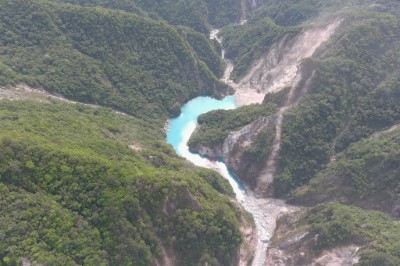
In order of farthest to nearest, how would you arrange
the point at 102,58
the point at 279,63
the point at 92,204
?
the point at 279,63, the point at 102,58, the point at 92,204

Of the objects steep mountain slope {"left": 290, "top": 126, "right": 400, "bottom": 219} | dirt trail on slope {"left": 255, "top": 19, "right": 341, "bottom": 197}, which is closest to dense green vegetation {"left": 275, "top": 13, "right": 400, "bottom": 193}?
dirt trail on slope {"left": 255, "top": 19, "right": 341, "bottom": 197}

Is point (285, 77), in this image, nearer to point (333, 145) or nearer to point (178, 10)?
point (333, 145)

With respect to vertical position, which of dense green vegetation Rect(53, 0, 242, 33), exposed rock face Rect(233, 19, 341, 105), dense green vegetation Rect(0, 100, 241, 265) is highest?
dense green vegetation Rect(53, 0, 242, 33)

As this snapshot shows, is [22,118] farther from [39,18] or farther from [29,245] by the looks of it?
[39,18]

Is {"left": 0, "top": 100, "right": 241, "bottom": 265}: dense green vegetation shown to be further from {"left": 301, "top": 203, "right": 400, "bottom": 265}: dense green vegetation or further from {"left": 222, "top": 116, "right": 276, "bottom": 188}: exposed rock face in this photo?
{"left": 222, "top": 116, "right": 276, "bottom": 188}: exposed rock face

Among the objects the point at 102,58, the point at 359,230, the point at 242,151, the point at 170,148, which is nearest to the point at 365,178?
the point at 359,230

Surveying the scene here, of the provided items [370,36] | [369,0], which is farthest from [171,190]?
[369,0]

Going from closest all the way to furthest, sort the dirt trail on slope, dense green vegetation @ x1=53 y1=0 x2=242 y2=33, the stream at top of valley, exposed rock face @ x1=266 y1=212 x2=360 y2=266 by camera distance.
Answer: exposed rock face @ x1=266 y1=212 x2=360 y2=266
the stream at top of valley
the dirt trail on slope
dense green vegetation @ x1=53 y1=0 x2=242 y2=33
